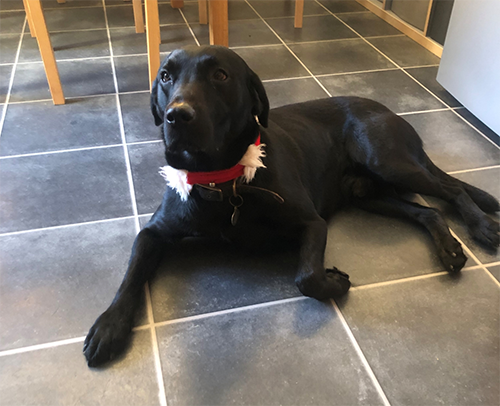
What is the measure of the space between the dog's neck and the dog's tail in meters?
0.83

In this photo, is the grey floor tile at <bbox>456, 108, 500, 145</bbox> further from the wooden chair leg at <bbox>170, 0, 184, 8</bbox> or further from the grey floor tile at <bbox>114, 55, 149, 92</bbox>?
the wooden chair leg at <bbox>170, 0, 184, 8</bbox>

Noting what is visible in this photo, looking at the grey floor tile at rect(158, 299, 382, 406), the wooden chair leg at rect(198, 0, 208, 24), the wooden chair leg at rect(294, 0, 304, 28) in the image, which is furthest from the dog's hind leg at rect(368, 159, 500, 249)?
the wooden chair leg at rect(198, 0, 208, 24)

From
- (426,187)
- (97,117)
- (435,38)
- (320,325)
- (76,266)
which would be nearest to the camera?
(320,325)

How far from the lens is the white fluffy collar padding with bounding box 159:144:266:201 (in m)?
1.36

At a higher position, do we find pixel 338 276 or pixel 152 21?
pixel 152 21

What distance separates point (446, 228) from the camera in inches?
62.8

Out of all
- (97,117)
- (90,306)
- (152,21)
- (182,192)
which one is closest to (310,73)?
(152,21)

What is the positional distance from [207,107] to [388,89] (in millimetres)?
1780

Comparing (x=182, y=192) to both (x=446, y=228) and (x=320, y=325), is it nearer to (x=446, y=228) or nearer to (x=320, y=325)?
(x=320, y=325)

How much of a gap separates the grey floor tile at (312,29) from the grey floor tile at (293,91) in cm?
76

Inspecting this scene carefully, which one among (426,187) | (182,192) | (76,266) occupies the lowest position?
(76,266)

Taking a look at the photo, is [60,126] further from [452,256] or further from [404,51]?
[404,51]

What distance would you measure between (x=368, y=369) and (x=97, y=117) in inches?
73.1

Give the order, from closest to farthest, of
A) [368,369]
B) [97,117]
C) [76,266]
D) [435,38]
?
[368,369], [76,266], [97,117], [435,38]
